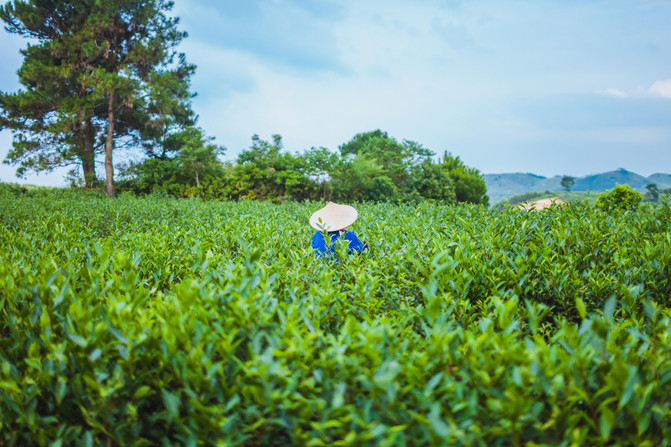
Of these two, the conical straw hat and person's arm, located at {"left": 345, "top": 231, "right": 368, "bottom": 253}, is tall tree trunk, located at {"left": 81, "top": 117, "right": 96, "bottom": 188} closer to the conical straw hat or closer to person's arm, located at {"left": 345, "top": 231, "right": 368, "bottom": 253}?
the conical straw hat

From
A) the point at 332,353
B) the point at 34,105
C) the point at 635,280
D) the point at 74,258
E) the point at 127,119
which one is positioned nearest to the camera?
the point at 332,353

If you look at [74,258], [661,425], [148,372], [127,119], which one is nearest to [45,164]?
[127,119]

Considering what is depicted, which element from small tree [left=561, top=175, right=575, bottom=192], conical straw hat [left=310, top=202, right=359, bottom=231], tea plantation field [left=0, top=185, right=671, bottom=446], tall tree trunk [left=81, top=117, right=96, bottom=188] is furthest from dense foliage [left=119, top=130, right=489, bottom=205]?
small tree [left=561, top=175, right=575, bottom=192]

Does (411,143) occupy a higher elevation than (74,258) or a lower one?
higher

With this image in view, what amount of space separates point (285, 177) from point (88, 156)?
14.3 metres

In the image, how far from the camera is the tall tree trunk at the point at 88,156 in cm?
2529

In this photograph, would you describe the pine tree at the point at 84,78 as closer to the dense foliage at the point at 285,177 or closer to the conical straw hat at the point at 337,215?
the dense foliage at the point at 285,177

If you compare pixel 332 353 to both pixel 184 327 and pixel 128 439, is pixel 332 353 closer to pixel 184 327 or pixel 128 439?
pixel 184 327

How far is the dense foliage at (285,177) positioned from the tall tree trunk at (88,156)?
205 centimetres

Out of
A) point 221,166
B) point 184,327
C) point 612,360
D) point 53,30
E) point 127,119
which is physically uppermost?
point 53,30

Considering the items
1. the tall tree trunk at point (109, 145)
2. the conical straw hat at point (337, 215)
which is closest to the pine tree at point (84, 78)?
the tall tree trunk at point (109, 145)

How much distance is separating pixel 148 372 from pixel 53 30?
32.1 m

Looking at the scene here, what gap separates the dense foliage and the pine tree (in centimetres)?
326

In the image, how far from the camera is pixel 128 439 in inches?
61.7
